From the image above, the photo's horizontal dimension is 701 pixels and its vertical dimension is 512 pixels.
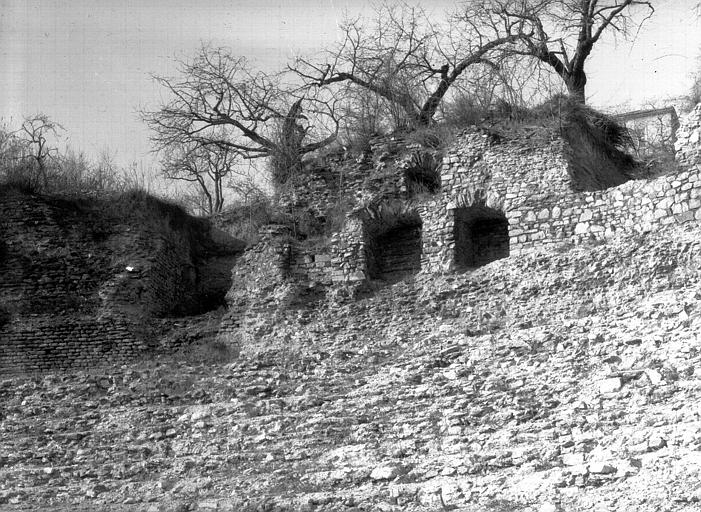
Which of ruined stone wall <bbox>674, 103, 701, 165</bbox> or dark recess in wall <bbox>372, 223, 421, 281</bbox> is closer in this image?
ruined stone wall <bbox>674, 103, 701, 165</bbox>

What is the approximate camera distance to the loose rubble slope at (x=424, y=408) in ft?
35.1

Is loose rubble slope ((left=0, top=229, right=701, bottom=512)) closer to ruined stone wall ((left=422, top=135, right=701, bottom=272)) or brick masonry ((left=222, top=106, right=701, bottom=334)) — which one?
ruined stone wall ((left=422, top=135, right=701, bottom=272))

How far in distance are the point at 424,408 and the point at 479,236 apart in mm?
4704

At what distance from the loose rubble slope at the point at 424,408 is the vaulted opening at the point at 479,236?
0.76 metres

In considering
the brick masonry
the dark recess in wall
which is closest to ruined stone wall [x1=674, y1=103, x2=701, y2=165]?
the brick masonry

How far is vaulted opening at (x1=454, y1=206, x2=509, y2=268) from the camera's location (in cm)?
1647

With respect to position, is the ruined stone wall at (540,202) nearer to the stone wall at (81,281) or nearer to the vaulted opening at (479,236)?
the vaulted opening at (479,236)

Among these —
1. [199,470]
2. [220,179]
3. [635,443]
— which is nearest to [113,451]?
[199,470]

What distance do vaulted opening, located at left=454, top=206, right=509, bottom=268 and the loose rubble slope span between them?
76 cm

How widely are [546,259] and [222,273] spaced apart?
19.5 feet

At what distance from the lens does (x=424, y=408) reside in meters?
12.8

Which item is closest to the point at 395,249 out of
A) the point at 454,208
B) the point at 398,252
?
the point at 398,252

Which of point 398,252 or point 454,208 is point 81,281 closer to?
point 398,252

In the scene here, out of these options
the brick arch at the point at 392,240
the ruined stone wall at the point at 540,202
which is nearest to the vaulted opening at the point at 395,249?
the brick arch at the point at 392,240
